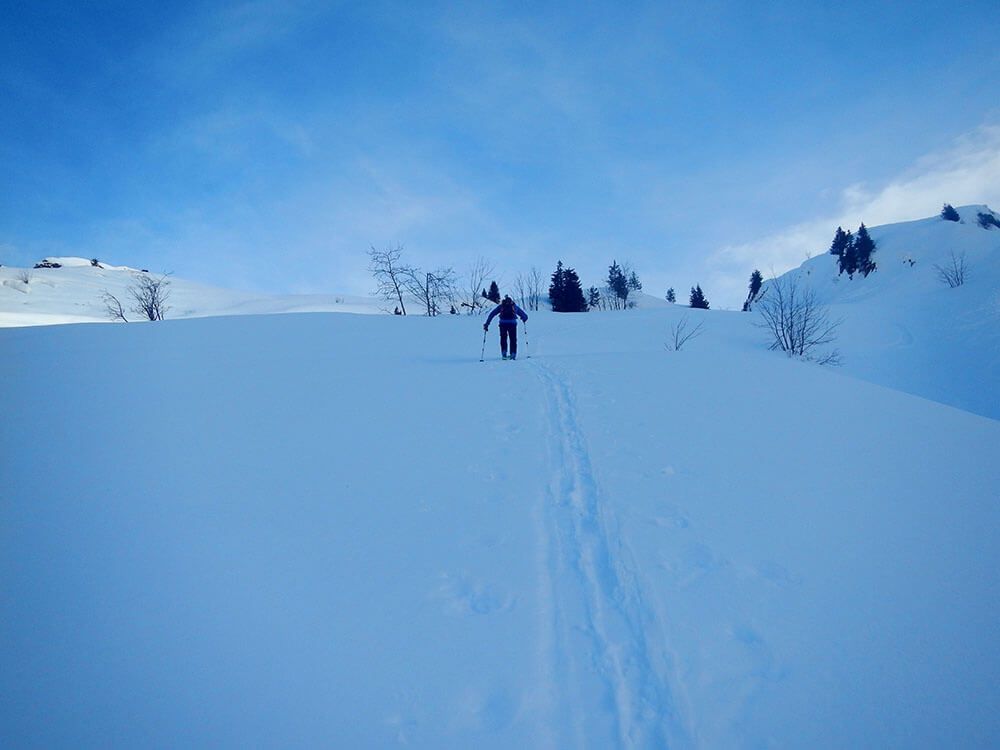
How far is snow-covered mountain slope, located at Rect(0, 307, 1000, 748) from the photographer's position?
8.31 feet

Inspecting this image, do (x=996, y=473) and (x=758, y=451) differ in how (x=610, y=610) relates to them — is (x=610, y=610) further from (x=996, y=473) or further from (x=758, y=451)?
(x=996, y=473)

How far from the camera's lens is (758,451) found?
5.68 meters

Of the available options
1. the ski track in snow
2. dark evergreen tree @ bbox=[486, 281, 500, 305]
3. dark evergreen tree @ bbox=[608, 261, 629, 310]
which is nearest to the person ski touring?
the ski track in snow

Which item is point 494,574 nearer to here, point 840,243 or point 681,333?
point 681,333

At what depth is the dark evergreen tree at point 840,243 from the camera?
194 feet

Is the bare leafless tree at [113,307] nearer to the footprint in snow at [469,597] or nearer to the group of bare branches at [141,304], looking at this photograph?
the group of bare branches at [141,304]

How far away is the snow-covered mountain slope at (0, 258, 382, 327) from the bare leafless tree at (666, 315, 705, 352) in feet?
108

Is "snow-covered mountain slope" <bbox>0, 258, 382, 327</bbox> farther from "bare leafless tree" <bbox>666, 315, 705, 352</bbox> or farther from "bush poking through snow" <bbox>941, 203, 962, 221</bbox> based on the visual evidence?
"bush poking through snow" <bbox>941, 203, 962, 221</bbox>

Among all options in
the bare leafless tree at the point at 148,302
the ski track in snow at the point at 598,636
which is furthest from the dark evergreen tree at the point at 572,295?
the ski track in snow at the point at 598,636

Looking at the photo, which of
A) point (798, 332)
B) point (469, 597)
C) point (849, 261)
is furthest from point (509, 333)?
point (849, 261)

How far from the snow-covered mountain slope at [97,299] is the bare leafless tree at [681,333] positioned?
108 ft

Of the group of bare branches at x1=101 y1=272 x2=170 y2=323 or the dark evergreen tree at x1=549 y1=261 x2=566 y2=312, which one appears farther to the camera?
the dark evergreen tree at x1=549 y1=261 x2=566 y2=312

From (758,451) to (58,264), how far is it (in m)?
87.9

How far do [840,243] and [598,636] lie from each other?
267ft
